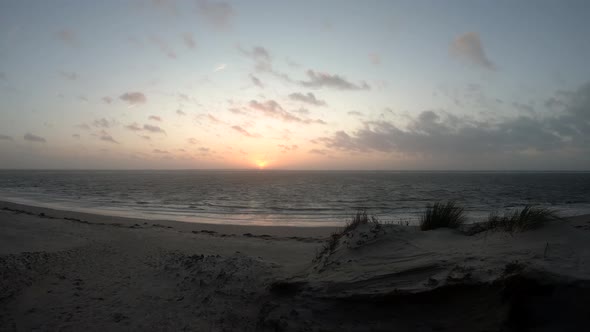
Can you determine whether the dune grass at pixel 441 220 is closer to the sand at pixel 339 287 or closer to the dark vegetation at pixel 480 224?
the dark vegetation at pixel 480 224

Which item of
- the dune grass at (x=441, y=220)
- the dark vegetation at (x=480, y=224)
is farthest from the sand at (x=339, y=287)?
the dune grass at (x=441, y=220)

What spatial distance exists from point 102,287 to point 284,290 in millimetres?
4202

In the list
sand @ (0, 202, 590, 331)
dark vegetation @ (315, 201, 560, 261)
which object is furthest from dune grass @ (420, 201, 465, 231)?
sand @ (0, 202, 590, 331)

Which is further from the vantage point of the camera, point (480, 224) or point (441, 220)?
point (441, 220)

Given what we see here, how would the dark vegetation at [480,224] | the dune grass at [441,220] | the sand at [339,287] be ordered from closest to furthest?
1. the sand at [339,287]
2. the dark vegetation at [480,224]
3. the dune grass at [441,220]

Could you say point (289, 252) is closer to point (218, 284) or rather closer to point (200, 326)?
point (218, 284)

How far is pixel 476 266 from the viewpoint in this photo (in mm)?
4898

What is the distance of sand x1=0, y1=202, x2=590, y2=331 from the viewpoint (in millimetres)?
4113

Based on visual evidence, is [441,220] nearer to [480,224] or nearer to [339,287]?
[480,224]

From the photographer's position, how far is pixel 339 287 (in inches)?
214

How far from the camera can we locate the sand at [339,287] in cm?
411

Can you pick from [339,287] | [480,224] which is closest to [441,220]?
[480,224]

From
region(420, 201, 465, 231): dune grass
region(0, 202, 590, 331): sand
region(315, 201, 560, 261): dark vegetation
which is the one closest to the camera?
region(0, 202, 590, 331): sand

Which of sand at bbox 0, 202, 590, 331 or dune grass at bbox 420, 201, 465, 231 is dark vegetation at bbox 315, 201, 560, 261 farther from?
sand at bbox 0, 202, 590, 331
